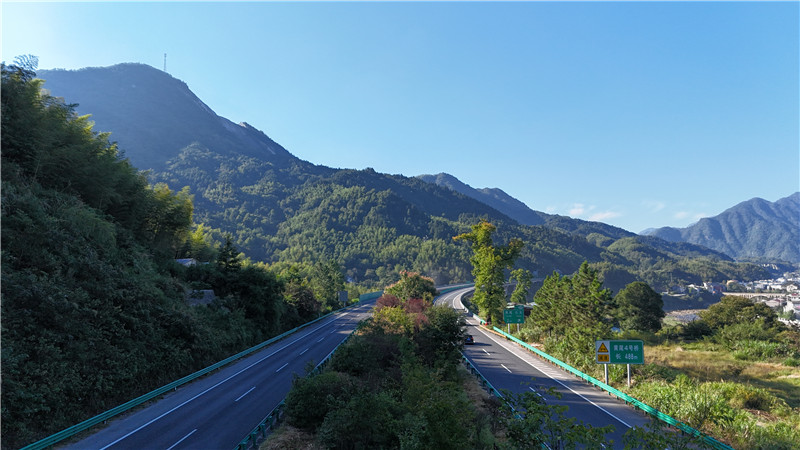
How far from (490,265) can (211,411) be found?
41871 mm

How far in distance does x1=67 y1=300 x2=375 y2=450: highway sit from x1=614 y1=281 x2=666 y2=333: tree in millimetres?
59752

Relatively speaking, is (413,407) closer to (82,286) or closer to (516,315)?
(82,286)

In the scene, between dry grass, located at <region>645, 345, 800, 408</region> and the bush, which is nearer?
the bush

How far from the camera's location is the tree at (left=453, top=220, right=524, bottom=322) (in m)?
57.2

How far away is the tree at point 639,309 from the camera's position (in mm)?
71312

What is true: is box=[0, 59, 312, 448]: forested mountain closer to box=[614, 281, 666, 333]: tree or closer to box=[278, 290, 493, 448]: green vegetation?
box=[278, 290, 493, 448]: green vegetation

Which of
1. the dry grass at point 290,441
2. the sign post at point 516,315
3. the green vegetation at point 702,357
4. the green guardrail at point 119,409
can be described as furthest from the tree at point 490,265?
the dry grass at point 290,441

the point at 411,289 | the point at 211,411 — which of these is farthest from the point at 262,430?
the point at 411,289

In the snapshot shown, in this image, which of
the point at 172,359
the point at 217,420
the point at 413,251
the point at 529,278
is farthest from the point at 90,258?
the point at 413,251

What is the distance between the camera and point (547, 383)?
95.3 ft

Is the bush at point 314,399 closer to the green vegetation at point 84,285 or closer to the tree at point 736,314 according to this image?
the green vegetation at point 84,285

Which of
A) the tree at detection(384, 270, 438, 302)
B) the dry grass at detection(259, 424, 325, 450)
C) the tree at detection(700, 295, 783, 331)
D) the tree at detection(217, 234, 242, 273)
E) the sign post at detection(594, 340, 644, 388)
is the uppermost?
the tree at detection(217, 234, 242, 273)

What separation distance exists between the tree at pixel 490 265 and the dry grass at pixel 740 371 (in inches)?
839

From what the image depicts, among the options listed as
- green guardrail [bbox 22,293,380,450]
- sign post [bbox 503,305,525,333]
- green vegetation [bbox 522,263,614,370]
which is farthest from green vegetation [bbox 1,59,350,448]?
green vegetation [bbox 522,263,614,370]
